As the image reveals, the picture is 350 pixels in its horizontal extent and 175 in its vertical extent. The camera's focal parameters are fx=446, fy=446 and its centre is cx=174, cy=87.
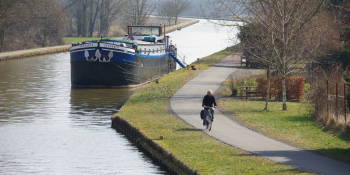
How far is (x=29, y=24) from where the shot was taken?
2827 inches

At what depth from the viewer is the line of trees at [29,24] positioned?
202 ft

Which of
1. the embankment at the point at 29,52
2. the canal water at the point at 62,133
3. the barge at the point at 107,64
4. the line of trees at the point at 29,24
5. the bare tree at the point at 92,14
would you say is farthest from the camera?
the bare tree at the point at 92,14

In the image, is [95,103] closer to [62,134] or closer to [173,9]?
[62,134]

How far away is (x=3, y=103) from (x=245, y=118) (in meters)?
16.0

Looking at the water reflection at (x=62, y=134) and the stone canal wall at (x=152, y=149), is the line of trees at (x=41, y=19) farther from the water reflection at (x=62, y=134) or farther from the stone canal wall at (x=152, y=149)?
the stone canal wall at (x=152, y=149)

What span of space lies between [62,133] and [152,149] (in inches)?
233

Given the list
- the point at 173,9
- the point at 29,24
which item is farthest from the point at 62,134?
the point at 173,9

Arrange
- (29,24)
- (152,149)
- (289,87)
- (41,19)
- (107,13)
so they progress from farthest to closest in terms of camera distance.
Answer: (107,13), (41,19), (29,24), (289,87), (152,149)

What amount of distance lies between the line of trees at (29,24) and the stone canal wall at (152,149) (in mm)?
44482

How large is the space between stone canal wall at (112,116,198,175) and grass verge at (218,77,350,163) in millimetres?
4341

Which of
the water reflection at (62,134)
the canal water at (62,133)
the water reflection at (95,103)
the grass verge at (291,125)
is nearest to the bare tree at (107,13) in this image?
the canal water at (62,133)

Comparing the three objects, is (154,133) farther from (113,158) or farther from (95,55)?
(95,55)

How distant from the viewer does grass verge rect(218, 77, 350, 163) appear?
1465 centimetres

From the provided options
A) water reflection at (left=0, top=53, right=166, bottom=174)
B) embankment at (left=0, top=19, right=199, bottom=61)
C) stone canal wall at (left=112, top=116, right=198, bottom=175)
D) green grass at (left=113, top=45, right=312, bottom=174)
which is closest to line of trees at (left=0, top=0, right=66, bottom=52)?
embankment at (left=0, top=19, right=199, bottom=61)
